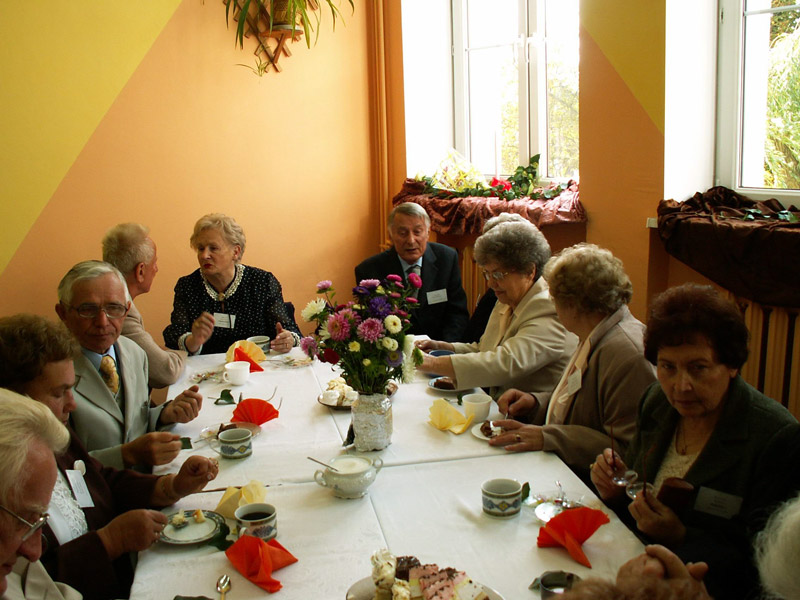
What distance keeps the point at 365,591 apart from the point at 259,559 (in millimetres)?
240

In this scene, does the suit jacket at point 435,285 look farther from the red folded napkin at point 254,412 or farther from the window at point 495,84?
the red folded napkin at point 254,412

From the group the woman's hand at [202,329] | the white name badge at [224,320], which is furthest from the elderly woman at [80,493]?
the white name badge at [224,320]

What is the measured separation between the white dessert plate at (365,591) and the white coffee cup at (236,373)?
5.19 feet

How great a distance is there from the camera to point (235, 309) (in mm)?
3709

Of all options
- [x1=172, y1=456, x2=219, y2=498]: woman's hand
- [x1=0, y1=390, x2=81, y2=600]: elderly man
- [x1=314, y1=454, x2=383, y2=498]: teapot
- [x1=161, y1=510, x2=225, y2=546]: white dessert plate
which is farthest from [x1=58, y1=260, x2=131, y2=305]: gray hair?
[x1=0, y1=390, x2=81, y2=600]: elderly man

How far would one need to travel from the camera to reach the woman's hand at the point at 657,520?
1588 millimetres

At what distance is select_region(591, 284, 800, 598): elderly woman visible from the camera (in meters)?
1.57

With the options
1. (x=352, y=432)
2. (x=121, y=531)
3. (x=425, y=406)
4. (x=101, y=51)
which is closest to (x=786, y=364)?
(x=425, y=406)

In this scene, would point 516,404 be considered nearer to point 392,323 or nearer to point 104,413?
point 392,323

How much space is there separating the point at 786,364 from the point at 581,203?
4.59 feet

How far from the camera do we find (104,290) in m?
2.35

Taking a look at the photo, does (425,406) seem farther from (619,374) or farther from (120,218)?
(120,218)

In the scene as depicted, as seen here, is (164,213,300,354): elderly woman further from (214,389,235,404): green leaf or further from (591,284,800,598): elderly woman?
(591,284,800,598): elderly woman

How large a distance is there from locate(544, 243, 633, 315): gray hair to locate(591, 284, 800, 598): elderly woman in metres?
0.37
